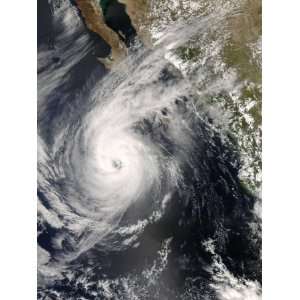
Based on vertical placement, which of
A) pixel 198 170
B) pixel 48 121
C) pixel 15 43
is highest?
pixel 15 43

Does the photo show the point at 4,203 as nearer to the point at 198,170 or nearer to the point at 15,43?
the point at 15,43

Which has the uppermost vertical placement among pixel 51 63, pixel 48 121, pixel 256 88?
pixel 51 63

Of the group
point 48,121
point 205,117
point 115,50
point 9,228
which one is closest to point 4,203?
point 9,228

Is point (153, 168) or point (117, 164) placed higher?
point (117, 164)
